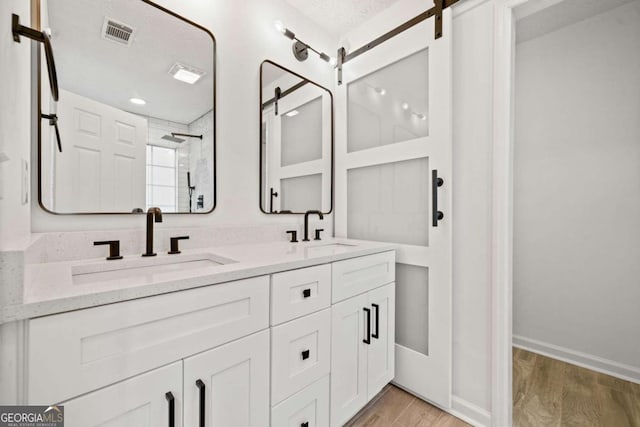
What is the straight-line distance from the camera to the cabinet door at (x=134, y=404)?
0.60m

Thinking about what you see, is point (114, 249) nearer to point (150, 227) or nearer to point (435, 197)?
point (150, 227)

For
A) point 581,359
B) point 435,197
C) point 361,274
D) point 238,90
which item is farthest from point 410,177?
point 581,359

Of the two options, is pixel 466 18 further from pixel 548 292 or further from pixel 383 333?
pixel 548 292

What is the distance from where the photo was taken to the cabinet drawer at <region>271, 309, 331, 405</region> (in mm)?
976

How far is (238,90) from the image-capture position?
5.00 feet

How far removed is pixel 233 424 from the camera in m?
0.85

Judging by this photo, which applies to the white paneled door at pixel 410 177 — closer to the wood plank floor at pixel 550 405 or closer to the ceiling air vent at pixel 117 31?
the wood plank floor at pixel 550 405

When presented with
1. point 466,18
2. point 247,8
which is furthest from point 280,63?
point 466,18

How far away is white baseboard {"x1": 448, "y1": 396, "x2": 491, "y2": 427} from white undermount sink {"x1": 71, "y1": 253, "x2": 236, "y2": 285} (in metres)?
1.43

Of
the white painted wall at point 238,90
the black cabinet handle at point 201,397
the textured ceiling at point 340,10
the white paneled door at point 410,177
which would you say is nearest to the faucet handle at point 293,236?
the white painted wall at point 238,90

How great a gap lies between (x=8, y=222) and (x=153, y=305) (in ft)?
1.20

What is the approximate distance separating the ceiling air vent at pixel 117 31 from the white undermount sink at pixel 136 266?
0.94m

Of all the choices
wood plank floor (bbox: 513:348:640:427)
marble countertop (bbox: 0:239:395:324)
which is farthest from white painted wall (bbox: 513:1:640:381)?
marble countertop (bbox: 0:239:395:324)

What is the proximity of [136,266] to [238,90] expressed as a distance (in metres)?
1.06
